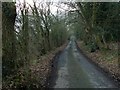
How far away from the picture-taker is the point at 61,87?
1398cm

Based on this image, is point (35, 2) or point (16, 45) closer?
point (16, 45)

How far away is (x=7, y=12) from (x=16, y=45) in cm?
237

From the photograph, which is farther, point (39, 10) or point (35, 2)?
point (39, 10)

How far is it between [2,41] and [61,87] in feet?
13.0

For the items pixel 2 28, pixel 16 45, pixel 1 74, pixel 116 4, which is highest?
pixel 116 4

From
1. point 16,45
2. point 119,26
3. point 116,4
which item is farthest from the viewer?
point 119,26

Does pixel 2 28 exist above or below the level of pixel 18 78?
above

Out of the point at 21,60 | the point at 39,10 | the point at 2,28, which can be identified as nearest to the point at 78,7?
the point at 39,10

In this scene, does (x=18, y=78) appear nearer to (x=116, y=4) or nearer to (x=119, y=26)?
(x=116, y=4)

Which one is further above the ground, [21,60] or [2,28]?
[2,28]

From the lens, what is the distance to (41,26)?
36500 millimetres

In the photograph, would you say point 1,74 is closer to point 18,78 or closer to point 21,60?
point 18,78

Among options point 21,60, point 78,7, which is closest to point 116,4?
point 78,7

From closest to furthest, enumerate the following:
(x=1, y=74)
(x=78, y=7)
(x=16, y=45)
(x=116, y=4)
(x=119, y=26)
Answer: (x=1, y=74), (x=16, y=45), (x=116, y=4), (x=119, y=26), (x=78, y=7)
